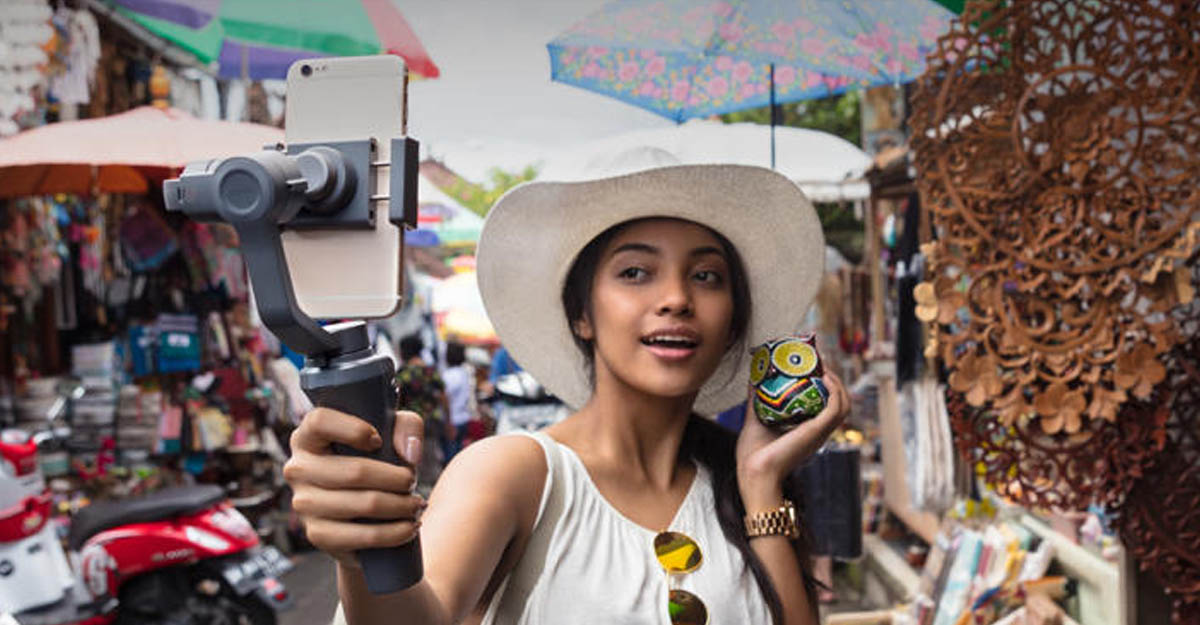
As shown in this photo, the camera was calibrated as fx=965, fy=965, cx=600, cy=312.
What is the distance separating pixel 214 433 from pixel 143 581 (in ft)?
8.04

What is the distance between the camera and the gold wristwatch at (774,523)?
1.64m

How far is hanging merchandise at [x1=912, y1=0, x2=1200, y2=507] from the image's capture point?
2531 mm

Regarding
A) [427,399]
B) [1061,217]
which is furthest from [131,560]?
[427,399]

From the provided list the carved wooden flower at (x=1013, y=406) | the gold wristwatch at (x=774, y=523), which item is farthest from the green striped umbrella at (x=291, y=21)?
the gold wristwatch at (x=774, y=523)

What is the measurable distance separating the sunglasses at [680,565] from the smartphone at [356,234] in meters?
0.81

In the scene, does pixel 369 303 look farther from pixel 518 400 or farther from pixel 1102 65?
pixel 518 400

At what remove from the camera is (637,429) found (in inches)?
68.6

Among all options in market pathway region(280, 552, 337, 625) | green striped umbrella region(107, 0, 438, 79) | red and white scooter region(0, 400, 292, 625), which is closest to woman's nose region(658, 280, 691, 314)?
green striped umbrella region(107, 0, 438, 79)

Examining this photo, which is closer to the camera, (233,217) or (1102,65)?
(233,217)

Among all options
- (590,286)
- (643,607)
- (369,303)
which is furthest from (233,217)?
(590,286)

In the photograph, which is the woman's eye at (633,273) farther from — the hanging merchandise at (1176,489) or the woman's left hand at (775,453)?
the hanging merchandise at (1176,489)

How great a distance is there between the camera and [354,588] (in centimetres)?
94

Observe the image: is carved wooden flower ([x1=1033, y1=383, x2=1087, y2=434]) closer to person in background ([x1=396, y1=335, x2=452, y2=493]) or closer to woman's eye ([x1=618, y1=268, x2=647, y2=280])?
woman's eye ([x1=618, y1=268, x2=647, y2=280])

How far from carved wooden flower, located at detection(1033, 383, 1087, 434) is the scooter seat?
12.7 ft
